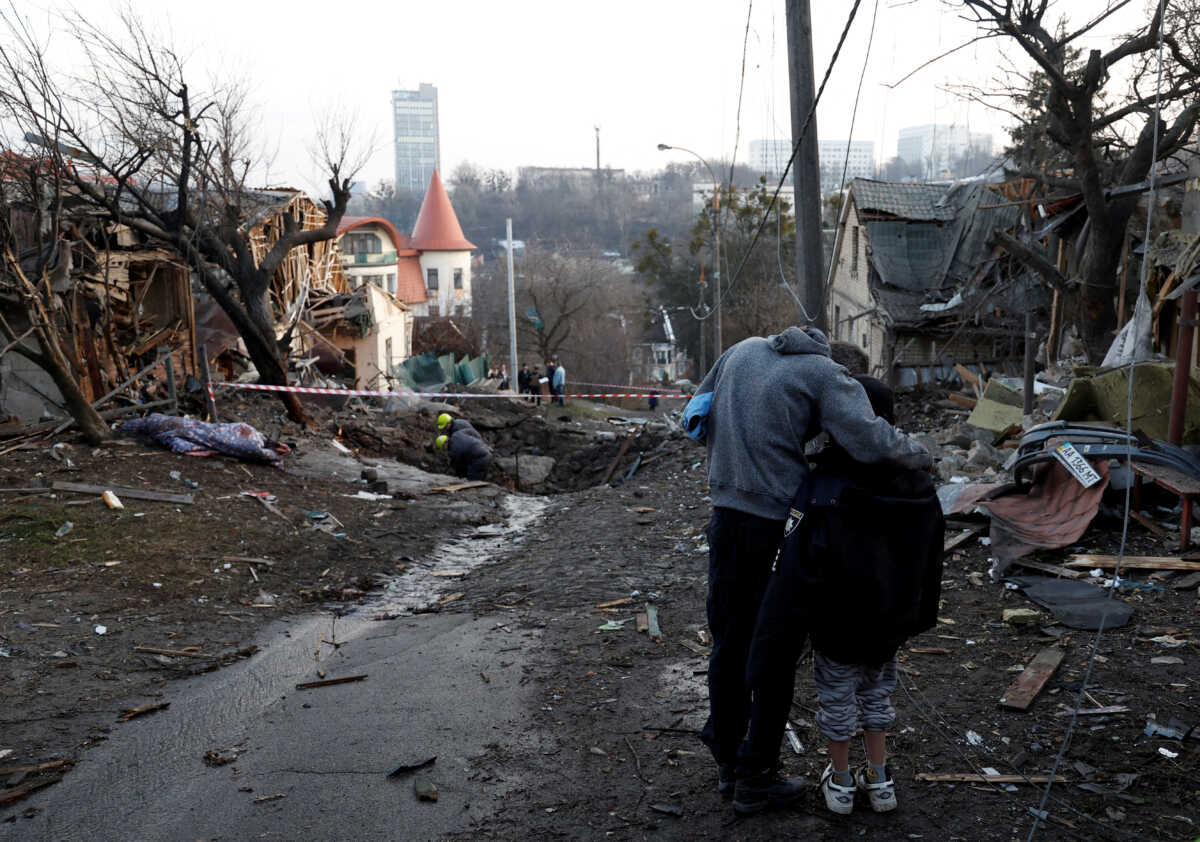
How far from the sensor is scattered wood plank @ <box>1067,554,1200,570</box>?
6.23 metres

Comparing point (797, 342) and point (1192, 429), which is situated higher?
point (797, 342)

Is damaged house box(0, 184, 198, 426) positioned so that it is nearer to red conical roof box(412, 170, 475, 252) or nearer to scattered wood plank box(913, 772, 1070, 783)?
scattered wood plank box(913, 772, 1070, 783)

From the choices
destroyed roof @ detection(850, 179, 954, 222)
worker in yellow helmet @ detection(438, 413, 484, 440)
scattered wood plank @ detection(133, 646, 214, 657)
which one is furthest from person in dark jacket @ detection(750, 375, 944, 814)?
destroyed roof @ detection(850, 179, 954, 222)

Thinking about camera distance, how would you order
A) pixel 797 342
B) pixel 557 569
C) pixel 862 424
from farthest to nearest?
pixel 557 569 → pixel 797 342 → pixel 862 424

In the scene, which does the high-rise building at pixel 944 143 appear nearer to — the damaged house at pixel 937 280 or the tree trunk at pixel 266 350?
the damaged house at pixel 937 280

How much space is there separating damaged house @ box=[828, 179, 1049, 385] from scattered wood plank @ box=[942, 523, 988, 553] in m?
13.3

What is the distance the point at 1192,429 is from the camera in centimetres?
765

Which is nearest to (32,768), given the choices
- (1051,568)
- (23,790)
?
(23,790)

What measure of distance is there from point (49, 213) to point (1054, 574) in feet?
39.5

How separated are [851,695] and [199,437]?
10.2 metres

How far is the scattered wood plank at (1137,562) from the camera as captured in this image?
6234 millimetres

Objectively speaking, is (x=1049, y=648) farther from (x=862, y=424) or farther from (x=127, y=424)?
(x=127, y=424)

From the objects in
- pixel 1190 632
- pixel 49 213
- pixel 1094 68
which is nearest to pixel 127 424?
pixel 49 213

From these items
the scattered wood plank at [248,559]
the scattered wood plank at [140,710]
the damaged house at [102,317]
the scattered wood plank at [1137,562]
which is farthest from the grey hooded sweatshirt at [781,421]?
the damaged house at [102,317]
